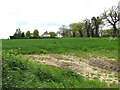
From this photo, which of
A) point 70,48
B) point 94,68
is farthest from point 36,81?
point 70,48

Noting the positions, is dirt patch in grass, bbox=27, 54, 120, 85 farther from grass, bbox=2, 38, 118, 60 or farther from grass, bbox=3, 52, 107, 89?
grass, bbox=2, 38, 118, 60

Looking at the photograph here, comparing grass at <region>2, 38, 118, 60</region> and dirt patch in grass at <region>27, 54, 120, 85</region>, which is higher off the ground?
grass at <region>2, 38, 118, 60</region>

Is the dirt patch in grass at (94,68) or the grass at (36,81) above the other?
the grass at (36,81)

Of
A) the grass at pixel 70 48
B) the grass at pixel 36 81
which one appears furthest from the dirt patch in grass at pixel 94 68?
the grass at pixel 70 48

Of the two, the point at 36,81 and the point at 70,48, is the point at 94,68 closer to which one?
the point at 36,81

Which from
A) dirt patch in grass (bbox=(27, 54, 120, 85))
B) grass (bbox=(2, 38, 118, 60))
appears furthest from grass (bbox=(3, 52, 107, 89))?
grass (bbox=(2, 38, 118, 60))

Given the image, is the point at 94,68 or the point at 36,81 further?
the point at 94,68

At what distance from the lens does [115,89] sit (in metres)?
3.25

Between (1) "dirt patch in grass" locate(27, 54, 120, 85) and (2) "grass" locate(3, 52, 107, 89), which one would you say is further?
(1) "dirt patch in grass" locate(27, 54, 120, 85)

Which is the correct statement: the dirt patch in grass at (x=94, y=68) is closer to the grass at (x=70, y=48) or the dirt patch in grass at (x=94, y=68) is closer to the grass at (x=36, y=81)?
the grass at (x=36, y=81)

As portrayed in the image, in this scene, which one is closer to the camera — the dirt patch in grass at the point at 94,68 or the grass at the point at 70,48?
the dirt patch in grass at the point at 94,68

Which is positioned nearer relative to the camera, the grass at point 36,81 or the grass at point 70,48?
the grass at point 36,81

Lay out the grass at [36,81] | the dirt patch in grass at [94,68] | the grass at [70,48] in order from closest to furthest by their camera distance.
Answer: the grass at [36,81], the dirt patch in grass at [94,68], the grass at [70,48]

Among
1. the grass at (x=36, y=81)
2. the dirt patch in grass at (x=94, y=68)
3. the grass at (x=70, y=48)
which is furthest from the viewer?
the grass at (x=70, y=48)
